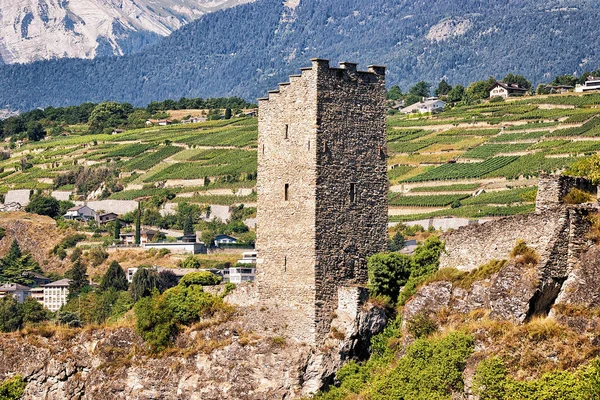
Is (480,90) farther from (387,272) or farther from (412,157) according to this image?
(387,272)

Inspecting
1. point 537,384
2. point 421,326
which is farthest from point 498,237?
point 537,384

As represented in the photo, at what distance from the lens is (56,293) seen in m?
97.0

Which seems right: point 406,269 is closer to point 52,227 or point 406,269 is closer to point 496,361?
point 496,361

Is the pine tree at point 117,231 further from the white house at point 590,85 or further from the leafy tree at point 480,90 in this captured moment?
the leafy tree at point 480,90

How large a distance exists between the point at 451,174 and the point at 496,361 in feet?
268

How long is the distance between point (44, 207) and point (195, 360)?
93546mm

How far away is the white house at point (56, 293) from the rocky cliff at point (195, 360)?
4600cm

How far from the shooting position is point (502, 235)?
3644cm

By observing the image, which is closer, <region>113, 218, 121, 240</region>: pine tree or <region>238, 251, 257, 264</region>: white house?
<region>238, 251, 257, 264</region>: white house

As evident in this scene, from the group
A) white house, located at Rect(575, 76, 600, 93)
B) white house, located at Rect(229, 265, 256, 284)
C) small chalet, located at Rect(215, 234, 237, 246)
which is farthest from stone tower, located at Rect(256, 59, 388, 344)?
white house, located at Rect(575, 76, 600, 93)

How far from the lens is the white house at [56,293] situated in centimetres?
9400

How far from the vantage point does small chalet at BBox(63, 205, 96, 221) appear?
5103 inches

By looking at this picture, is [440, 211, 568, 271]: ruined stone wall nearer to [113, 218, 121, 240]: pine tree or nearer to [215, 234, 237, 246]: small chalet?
[215, 234, 237, 246]: small chalet

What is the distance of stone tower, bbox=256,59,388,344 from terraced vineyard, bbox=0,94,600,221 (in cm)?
4066
